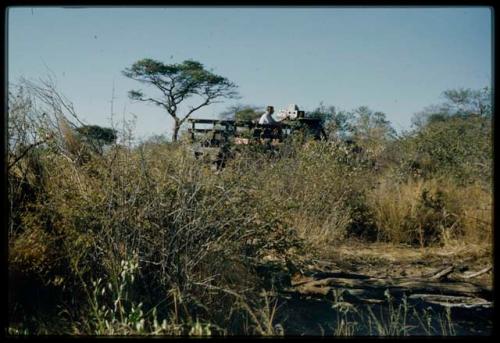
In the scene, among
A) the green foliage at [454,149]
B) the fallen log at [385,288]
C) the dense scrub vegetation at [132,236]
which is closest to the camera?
the dense scrub vegetation at [132,236]

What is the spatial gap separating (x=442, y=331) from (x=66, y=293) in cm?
319

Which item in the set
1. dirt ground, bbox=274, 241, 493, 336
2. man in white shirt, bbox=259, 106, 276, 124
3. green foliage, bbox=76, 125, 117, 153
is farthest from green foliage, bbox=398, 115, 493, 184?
green foliage, bbox=76, 125, 117, 153

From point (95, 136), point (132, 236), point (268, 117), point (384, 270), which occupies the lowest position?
point (384, 270)

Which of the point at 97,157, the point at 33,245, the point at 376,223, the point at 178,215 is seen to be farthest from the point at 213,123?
the point at 376,223

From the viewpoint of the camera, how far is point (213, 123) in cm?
688

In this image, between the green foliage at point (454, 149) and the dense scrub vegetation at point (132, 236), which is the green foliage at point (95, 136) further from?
the green foliage at point (454, 149)

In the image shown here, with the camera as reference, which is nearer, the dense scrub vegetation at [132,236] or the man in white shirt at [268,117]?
the dense scrub vegetation at [132,236]

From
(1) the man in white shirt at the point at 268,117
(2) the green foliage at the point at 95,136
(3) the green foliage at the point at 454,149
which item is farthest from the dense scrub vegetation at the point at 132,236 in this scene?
(1) the man in white shirt at the point at 268,117

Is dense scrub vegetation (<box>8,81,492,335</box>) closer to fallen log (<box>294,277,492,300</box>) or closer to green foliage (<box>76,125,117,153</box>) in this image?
green foliage (<box>76,125,117,153</box>)

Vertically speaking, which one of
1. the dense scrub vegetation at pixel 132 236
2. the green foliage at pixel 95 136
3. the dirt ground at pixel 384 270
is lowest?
the dirt ground at pixel 384 270

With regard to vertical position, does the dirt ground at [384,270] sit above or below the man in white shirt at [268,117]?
below

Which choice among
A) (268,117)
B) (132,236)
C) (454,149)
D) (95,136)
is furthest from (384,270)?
(268,117)

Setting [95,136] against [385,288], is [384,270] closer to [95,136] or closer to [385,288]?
[385,288]
